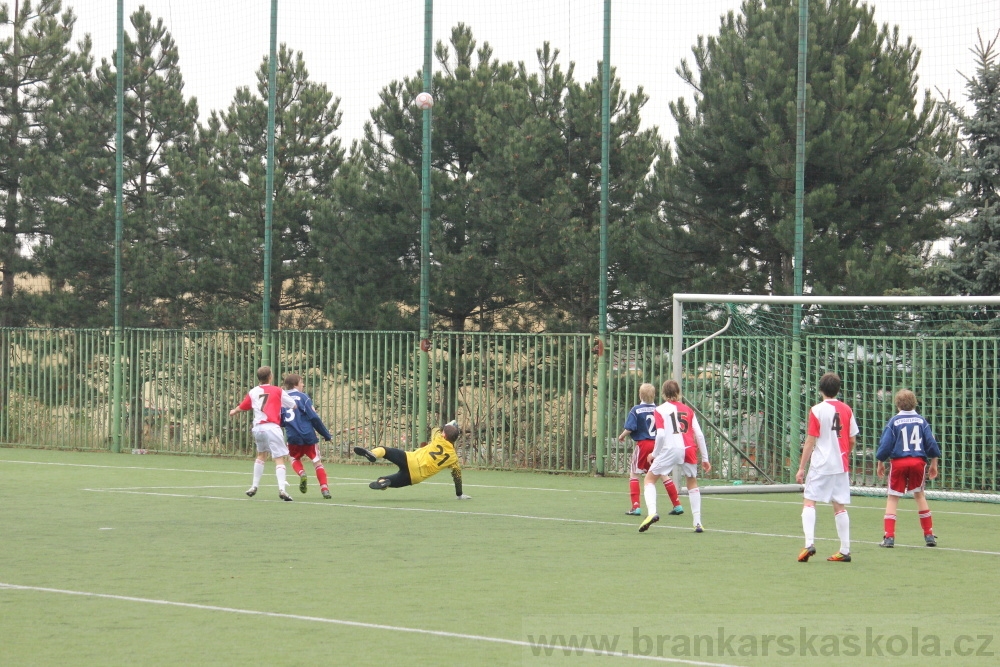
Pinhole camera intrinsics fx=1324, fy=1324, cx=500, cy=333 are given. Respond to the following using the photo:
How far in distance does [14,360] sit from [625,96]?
14618 millimetres

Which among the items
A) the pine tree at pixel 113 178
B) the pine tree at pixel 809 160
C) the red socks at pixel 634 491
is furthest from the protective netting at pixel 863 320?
the pine tree at pixel 113 178

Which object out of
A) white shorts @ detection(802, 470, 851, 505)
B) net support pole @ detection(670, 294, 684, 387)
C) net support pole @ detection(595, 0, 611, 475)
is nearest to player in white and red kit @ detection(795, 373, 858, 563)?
white shorts @ detection(802, 470, 851, 505)

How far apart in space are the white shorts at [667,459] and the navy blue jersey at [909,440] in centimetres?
220

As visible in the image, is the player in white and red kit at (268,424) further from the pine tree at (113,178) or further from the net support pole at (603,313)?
the pine tree at (113,178)

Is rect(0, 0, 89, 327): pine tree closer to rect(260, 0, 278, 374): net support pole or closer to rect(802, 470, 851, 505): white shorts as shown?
rect(260, 0, 278, 374): net support pole

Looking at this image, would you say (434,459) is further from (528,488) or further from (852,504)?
(852,504)

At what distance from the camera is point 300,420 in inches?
687

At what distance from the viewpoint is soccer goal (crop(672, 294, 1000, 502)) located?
1959 cm

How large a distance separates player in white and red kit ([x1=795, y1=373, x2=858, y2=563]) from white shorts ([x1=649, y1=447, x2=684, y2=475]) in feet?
7.16

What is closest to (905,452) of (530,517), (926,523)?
(926,523)

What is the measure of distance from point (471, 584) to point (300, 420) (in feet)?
24.8

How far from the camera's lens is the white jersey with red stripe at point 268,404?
17.3 meters

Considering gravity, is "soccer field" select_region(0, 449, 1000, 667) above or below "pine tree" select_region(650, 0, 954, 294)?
below

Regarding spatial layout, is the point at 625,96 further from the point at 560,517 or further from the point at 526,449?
the point at 560,517
